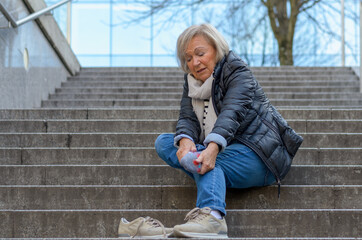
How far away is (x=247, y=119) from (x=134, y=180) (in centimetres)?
114

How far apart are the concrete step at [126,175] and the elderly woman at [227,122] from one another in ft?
1.96

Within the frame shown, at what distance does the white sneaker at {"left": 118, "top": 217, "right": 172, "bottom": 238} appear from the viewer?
2906 mm

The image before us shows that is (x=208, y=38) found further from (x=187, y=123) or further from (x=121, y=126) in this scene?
(x=121, y=126)

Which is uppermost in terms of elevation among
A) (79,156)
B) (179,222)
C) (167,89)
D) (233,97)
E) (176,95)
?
(167,89)

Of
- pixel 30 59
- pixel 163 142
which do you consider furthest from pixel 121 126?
pixel 30 59

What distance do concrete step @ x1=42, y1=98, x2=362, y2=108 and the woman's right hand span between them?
13.4 ft

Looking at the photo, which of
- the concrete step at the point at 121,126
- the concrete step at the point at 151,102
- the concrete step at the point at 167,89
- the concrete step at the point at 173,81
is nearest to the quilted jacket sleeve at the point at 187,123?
the concrete step at the point at 121,126

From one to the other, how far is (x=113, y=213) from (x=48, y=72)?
5701 millimetres

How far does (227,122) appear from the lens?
3287 mm

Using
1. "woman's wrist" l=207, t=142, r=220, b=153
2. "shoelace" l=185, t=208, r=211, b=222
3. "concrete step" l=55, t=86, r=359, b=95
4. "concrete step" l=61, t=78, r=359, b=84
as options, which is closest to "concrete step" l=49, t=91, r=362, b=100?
"concrete step" l=55, t=86, r=359, b=95

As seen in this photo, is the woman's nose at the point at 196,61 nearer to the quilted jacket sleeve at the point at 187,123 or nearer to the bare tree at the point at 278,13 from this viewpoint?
the quilted jacket sleeve at the point at 187,123

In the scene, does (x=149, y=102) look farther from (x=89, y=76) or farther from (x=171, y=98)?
(x=89, y=76)

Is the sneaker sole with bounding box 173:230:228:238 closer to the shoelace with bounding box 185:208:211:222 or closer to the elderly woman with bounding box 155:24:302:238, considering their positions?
the shoelace with bounding box 185:208:211:222

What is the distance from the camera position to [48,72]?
8695mm
